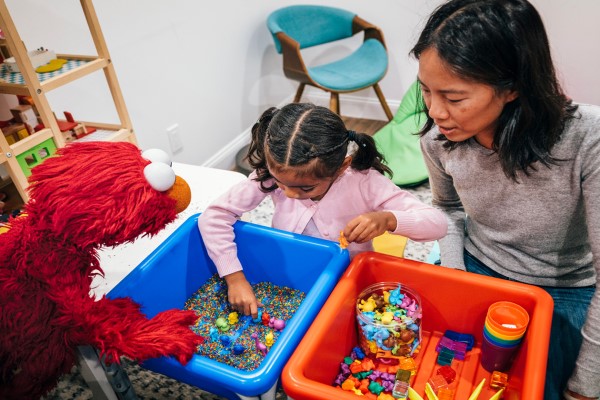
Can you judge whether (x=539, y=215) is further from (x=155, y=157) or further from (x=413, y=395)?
(x=155, y=157)

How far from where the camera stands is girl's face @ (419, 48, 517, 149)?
74 centimetres

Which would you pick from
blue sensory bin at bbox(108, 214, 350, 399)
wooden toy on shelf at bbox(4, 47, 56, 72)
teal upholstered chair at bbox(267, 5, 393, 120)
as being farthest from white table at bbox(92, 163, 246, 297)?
teal upholstered chair at bbox(267, 5, 393, 120)

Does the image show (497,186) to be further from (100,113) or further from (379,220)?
(100,113)

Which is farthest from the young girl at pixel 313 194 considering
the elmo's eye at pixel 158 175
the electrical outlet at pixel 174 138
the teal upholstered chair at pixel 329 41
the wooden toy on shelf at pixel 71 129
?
the teal upholstered chair at pixel 329 41

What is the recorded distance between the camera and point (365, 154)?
3.23 feet

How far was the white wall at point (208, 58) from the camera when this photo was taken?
1.56m

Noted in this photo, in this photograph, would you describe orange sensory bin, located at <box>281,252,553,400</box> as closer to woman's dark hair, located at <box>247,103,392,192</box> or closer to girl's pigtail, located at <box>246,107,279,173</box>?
woman's dark hair, located at <box>247,103,392,192</box>

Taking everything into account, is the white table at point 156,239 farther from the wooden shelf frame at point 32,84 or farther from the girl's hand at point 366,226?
the girl's hand at point 366,226

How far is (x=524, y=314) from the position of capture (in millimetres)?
757

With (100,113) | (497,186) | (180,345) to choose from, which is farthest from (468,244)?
(100,113)

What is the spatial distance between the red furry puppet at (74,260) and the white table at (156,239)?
0.48ft

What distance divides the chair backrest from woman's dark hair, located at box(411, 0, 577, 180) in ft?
5.72

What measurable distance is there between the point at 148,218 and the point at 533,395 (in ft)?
1.95

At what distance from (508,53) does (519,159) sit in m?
0.21
